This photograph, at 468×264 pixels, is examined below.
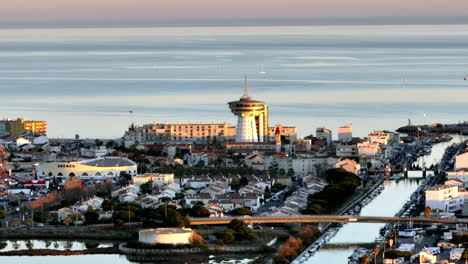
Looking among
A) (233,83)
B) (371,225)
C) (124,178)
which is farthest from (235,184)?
(233,83)

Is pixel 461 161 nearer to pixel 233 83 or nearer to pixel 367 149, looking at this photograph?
pixel 367 149

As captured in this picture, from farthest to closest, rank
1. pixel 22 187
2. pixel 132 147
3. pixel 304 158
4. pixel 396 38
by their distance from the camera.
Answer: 1. pixel 396 38
2. pixel 132 147
3. pixel 304 158
4. pixel 22 187

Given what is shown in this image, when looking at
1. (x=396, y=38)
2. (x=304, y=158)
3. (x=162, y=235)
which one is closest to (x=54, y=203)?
(x=162, y=235)

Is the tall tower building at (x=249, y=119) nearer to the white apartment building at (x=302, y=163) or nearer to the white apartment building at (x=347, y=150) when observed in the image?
the white apartment building at (x=347, y=150)

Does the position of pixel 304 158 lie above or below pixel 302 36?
below

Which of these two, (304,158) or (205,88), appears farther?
(205,88)

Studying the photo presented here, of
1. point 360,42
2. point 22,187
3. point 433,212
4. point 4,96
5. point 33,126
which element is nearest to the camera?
point 433,212

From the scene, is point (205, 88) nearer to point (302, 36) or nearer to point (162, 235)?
point (162, 235)
